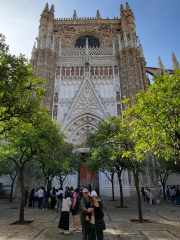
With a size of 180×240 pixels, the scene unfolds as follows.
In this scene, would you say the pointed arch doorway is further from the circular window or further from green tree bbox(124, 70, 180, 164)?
the circular window

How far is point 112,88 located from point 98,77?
2.53 m

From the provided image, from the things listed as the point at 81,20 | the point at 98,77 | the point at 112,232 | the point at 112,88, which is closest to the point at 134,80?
the point at 112,88

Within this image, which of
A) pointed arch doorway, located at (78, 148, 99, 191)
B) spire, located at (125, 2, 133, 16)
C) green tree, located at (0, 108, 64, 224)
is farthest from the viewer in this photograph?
spire, located at (125, 2, 133, 16)

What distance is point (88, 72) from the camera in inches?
936

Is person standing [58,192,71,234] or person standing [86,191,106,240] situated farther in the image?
person standing [58,192,71,234]

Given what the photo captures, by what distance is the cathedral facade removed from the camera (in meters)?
21.1

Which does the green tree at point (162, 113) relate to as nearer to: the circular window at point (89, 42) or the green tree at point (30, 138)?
the green tree at point (30, 138)

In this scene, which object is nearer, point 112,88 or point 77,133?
point 77,133

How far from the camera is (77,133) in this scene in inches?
844

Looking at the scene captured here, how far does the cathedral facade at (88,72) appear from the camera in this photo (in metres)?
21.1

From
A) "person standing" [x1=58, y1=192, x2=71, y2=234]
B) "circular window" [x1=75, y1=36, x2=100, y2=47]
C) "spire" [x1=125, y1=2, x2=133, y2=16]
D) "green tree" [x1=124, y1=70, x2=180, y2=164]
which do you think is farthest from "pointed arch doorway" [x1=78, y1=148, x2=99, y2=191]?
"spire" [x1=125, y1=2, x2=133, y2=16]

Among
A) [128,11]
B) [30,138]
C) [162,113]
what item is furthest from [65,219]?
[128,11]

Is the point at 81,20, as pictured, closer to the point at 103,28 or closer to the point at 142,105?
the point at 103,28

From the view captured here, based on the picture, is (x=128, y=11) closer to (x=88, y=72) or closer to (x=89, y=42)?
(x=89, y=42)
